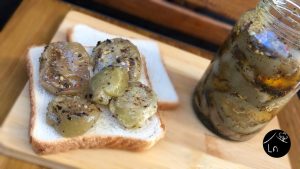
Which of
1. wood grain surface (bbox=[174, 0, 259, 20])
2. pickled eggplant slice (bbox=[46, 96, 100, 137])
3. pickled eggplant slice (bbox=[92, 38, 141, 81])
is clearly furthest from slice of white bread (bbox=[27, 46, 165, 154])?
wood grain surface (bbox=[174, 0, 259, 20])

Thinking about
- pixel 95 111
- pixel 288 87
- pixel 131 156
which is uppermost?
pixel 288 87

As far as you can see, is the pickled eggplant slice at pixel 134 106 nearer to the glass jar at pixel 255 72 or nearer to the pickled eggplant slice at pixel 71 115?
the pickled eggplant slice at pixel 71 115

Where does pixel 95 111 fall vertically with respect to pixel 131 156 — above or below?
above

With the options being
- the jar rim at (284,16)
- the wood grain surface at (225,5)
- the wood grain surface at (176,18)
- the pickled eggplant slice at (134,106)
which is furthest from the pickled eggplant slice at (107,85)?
the wood grain surface at (225,5)

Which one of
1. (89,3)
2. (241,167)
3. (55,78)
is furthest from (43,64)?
(241,167)

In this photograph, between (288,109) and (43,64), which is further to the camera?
(288,109)

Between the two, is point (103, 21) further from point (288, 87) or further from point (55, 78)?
point (288, 87)

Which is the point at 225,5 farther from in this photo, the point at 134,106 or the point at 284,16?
the point at 134,106

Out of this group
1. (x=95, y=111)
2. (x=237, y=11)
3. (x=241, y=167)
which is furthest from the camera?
(x=237, y=11)

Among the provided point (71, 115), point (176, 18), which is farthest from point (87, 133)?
point (176, 18)

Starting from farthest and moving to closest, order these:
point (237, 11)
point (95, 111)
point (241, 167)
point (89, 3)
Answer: point (237, 11) → point (89, 3) → point (241, 167) → point (95, 111)
